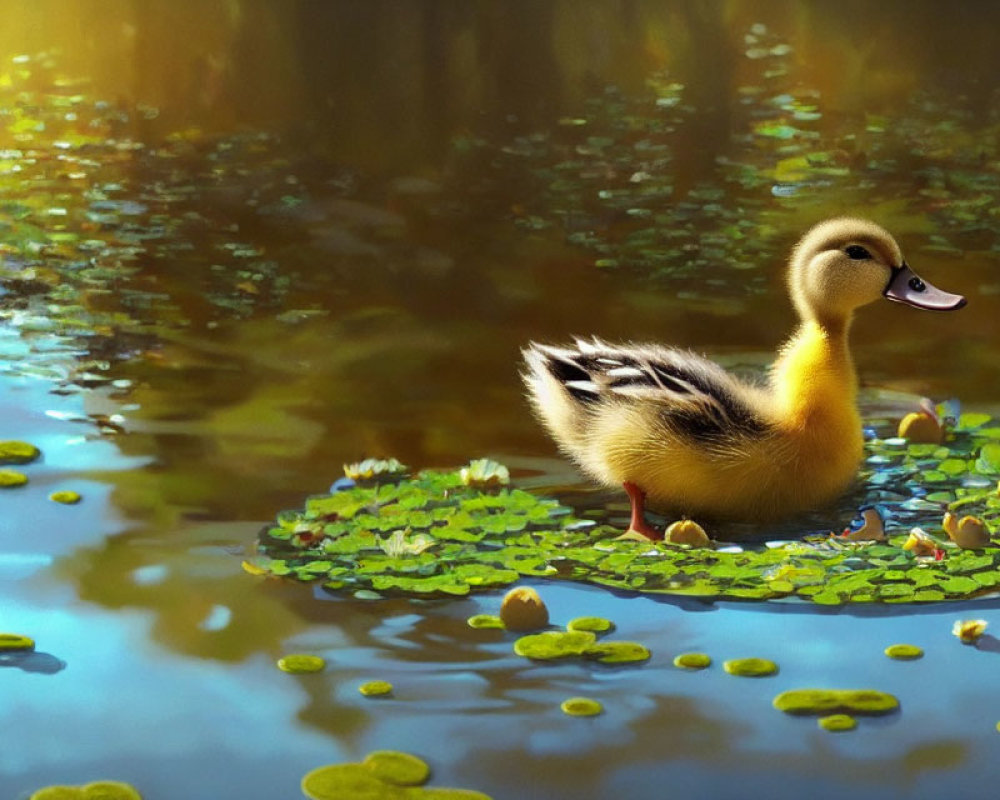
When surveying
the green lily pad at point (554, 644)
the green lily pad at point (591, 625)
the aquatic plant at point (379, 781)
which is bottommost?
the aquatic plant at point (379, 781)

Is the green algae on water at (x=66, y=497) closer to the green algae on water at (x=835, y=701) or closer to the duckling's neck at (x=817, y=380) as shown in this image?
the duckling's neck at (x=817, y=380)

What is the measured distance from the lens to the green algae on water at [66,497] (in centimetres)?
312

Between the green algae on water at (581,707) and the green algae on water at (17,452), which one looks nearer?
the green algae on water at (581,707)

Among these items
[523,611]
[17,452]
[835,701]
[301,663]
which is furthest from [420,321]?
[835,701]

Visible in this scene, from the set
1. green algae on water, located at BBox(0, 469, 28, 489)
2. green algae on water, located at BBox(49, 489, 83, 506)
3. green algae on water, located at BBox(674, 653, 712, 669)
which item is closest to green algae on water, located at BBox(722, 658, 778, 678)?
green algae on water, located at BBox(674, 653, 712, 669)

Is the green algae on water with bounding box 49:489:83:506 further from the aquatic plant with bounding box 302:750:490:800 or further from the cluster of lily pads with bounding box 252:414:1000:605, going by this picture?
the aquatic plant with bounding box 302:750:490:800

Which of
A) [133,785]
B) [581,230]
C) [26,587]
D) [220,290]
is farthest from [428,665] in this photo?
[581,230]

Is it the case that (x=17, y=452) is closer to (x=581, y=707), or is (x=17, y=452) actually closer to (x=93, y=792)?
(x=93, y=792)

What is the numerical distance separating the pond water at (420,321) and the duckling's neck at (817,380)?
209 mm

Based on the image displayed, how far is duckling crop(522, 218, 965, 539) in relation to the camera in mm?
3037

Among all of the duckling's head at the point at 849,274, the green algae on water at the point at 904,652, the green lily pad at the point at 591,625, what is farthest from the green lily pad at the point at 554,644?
the duckling's head at the point at 849,274

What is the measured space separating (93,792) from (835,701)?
3.46 feet

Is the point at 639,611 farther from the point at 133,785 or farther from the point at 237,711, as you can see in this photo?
the point at 133,785

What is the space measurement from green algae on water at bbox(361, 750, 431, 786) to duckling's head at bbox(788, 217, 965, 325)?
1437mm
